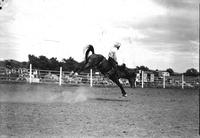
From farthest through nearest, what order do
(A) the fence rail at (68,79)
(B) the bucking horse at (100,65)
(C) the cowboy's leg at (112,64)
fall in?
(A) the fence rail at (68,79)
(C) the cowboy's leg at (112,64)
(B) the bucking horse at (100,65)

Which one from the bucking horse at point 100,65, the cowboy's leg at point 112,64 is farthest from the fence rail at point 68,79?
the cowboy's leg at point 112,64

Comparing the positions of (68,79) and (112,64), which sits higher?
(112,64)

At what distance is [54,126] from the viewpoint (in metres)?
6.30

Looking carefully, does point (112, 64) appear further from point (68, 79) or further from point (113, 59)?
point (68, 79)

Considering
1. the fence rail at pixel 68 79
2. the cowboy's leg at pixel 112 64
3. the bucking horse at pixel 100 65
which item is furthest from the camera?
the fence rail at pixel 68 79

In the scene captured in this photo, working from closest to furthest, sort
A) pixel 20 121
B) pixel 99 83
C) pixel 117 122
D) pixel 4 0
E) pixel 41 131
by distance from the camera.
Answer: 1. pixel 41 131
2. pixel 20 121
3. pixel 117 122
4. pixel 4 0
5. pixel 99 83

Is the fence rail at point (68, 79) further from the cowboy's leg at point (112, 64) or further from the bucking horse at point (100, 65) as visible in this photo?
the cowboy's leg at point (112, 64)

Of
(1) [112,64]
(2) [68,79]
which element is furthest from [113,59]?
(2) [68,79]

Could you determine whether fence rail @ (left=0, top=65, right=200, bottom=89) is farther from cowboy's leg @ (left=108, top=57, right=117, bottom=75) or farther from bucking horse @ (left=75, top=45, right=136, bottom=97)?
cowboy's leg @ (left=108, top=57, right=117, bottom=75)

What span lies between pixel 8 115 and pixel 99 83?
24113 mm

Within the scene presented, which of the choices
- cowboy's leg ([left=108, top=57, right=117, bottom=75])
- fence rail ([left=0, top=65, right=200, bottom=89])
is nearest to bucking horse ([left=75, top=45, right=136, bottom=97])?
cowboy's leg ([left=108, top=57, right=117, bottom=75])

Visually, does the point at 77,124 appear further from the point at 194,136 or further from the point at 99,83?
the point at 99,83

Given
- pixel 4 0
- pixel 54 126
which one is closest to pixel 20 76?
pixel 4 0

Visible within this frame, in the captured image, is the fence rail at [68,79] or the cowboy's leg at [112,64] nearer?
the cowboy's leg at [112,64]
